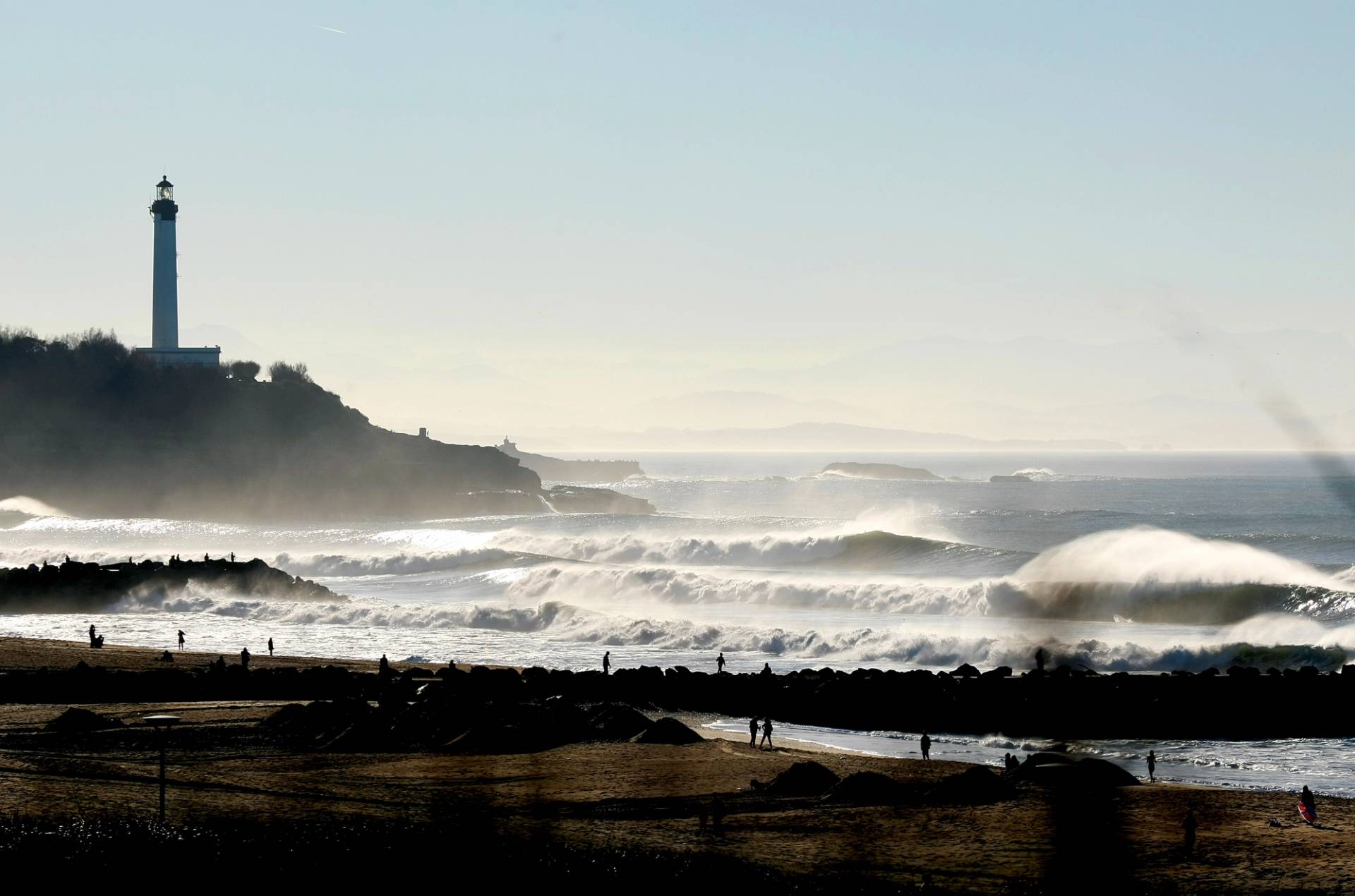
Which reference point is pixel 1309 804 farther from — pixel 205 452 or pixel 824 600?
pixel 205 452

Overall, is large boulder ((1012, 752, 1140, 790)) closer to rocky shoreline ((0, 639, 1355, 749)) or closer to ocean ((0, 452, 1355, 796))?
ocean ((0, 452, 1355, 796))

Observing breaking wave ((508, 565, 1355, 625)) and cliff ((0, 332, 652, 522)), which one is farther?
cliff ((0, 332, 652, 522))

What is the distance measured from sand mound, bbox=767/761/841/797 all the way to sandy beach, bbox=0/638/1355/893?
0.95ft

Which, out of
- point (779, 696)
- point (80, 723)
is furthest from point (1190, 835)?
point (80, 723)

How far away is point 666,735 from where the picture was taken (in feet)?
76.0

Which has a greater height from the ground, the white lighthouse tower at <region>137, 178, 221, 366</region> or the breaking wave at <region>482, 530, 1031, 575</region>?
the white lighthouse tower at <region>137, 178, 221, 366</region>

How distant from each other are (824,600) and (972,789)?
29.6 meters

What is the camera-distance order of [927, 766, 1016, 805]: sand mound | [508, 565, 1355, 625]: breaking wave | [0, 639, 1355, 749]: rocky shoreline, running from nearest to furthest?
[927, 766, 1016, 805]: sand mound
[0, 639, 1355, 749]: rocky shoreline
[508, 565, 1355, 625]: breaking wave

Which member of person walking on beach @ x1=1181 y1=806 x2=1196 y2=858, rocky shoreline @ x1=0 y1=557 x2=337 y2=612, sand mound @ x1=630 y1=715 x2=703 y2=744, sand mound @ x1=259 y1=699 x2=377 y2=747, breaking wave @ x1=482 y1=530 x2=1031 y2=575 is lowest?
person walking on beach @ x1=1181 y1=806 x2=1196 y2=858

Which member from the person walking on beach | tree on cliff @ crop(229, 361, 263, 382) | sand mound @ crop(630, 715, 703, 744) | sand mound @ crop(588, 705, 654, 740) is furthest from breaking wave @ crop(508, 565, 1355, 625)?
tree on cliff @ crop(229, 361, 263, 382)

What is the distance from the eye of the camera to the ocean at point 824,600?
1309 inches

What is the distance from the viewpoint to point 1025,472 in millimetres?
199875

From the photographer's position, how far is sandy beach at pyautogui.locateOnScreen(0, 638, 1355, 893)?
49.9 ft

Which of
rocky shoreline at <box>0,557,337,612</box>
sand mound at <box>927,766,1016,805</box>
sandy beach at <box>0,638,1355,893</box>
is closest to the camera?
sandy beach at <box>0,638,1355,893</box>
